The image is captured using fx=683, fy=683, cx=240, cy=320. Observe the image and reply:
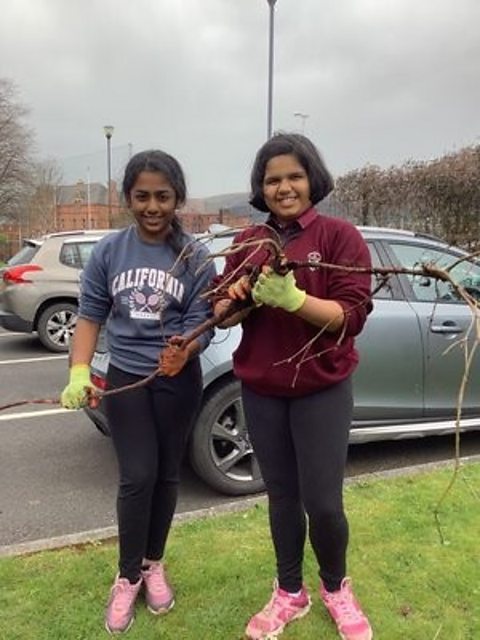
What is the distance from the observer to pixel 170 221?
259cm

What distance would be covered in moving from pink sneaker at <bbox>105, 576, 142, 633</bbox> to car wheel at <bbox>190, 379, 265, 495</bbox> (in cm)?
130

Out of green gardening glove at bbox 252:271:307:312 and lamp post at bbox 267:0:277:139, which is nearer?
green gardening glove at bbox 252:271:307:312

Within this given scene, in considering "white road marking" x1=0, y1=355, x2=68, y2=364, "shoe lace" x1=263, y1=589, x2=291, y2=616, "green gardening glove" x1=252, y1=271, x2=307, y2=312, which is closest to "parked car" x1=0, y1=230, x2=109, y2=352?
"white road marking" x1=0, y1=355, x2=68, y2=364

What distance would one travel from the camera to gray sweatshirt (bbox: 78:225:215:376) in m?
2.52

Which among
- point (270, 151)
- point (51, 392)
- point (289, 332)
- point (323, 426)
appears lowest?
point (51, 392)

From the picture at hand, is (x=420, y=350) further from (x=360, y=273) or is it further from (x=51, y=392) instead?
(x=51, y=392)

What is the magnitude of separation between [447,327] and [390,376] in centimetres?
52

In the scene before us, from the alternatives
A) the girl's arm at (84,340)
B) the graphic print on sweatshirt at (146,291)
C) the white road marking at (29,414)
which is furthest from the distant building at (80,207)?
the graphic print on sweatshirt at (146,291)

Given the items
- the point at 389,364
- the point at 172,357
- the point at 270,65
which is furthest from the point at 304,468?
the point at 270,65

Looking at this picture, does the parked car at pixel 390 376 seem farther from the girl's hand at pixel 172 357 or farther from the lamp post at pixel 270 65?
the lamp post at pixel 270 65

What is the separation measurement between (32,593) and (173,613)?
0.60 metres

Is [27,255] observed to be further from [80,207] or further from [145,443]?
[80,207]

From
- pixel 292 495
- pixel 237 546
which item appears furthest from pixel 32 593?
pixel 292 495

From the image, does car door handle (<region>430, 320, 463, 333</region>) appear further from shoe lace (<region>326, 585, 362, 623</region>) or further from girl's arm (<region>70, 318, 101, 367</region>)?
girl's arm (<region>70, 318, 101, 367</region>)
